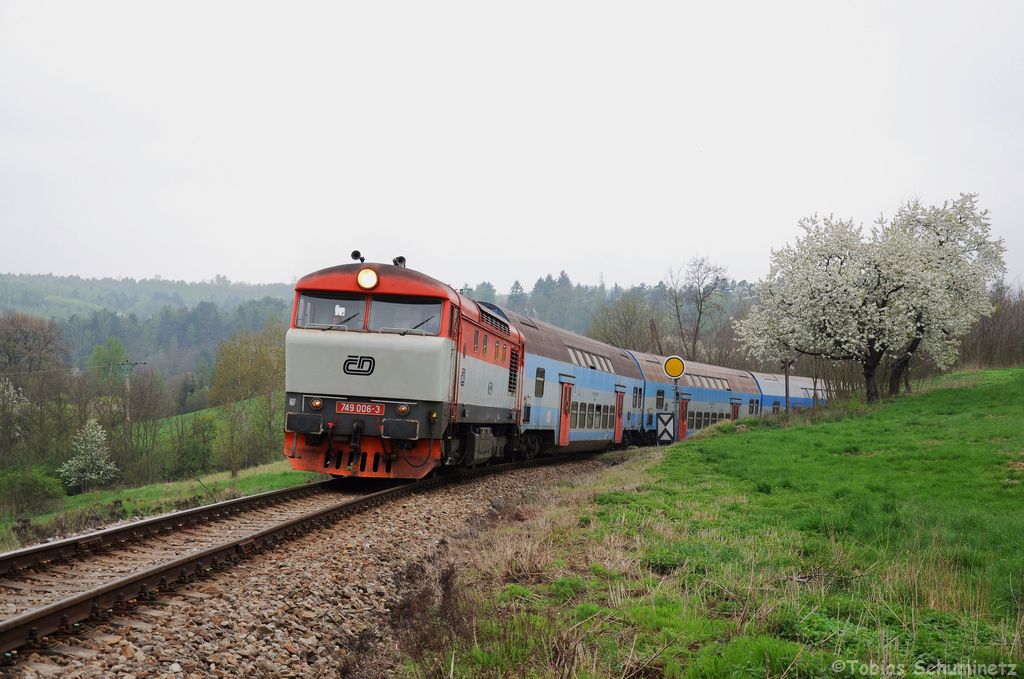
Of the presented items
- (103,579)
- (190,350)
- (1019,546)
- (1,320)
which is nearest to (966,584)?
(1019,546)

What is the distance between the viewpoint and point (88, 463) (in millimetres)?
45094

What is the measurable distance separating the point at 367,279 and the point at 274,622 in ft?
26.0

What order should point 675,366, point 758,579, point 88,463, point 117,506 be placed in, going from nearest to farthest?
point 758,579 → point 117,506 → point 675,366 → point 88,463

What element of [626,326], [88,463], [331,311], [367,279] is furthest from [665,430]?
[626,326]

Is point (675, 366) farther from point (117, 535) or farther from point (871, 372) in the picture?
point (871, 372)

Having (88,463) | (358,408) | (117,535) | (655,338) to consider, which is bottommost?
(88,463)

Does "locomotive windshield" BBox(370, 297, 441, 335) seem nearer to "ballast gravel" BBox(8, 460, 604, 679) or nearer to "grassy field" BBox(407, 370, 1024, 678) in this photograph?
"grassy field" BBox(407, 370, 1024, 678)

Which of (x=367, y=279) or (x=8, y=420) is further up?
(x=367, y=279)

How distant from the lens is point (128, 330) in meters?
149

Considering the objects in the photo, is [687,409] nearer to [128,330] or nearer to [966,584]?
[966,584]

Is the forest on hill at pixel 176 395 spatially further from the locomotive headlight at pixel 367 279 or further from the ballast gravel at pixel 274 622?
the ballast gravel at pixel 274 622

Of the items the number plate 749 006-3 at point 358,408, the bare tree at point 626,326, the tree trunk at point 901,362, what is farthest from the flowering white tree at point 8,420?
the tree trunk at point 901,362

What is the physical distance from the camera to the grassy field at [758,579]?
5.33 m

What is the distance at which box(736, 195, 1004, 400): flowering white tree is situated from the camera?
3188 centimetres
